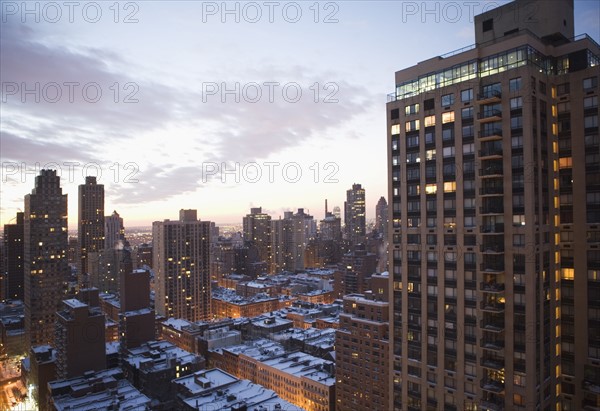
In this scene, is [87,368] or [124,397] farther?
[87,368]

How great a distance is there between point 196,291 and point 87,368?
8060 centimetres

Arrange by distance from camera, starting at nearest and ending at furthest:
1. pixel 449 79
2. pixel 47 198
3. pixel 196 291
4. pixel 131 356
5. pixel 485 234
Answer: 1. pixel 485 234
2. pixel 449 79
3. pixel 131 356
4. pixel 47 198
5. pixel 196 291

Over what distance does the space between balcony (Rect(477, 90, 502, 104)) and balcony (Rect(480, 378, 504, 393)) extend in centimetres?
2678

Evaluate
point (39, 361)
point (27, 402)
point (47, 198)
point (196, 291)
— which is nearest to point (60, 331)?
point (39, 361)

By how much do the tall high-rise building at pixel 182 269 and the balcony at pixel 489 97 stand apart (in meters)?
154

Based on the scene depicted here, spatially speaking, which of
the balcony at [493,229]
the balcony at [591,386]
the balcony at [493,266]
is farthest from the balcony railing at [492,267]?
the balcony at [591,386]

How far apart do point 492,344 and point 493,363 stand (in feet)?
6.00

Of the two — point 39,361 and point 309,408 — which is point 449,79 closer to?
point 309,408

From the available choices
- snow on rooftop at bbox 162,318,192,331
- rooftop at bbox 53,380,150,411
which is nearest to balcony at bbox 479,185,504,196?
rooftop at bbox 53,380,150,411

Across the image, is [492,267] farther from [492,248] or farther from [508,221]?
[508,221]

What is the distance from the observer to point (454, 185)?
44.8m

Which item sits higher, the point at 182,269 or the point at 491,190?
the point at 491,190

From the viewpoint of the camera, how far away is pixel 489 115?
138 feet

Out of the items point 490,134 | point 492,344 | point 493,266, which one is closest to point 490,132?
point 490,134
